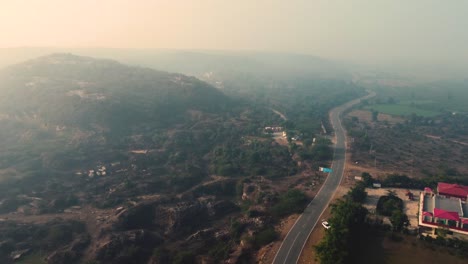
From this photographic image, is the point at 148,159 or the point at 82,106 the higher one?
the point at 82,106

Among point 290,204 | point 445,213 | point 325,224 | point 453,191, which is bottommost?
point 290,204

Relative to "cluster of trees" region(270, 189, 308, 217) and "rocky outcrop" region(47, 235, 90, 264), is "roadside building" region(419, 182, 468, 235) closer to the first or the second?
"cluster of trees" region(270, 189, 308, 217)

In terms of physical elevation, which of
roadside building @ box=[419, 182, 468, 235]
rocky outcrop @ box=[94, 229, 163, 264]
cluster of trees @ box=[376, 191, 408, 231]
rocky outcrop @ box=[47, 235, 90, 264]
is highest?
roadside building @ box=[419, 182, 468, 235]

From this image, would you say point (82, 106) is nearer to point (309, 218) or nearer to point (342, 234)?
point (309, 218)

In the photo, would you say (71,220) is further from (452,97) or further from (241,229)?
(452,97)

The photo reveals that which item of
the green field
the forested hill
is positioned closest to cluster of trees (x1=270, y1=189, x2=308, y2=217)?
the forested hill

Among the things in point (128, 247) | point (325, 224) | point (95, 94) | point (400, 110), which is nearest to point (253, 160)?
point (325, 224)
